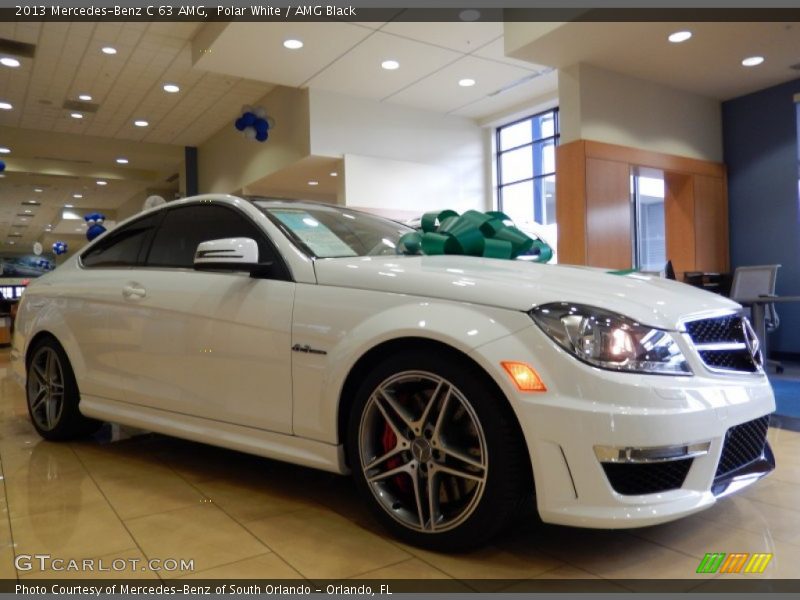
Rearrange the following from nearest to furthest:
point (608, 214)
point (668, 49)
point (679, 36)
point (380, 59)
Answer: point (679, 36) < point (668, 49) < point (608, 214) < point (380, 59)

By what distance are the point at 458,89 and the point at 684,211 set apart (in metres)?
3.76

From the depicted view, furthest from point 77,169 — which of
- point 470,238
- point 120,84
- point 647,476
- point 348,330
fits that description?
point 647,476

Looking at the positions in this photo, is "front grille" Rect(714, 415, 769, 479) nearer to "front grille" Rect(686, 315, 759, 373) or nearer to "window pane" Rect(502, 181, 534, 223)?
"front grille" Rect(686, 315, 759, 373)

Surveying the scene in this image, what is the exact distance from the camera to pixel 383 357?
79.1 inches

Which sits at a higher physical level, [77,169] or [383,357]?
[77,169]

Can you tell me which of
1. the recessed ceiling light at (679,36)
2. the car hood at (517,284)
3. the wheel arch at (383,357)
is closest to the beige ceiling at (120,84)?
the recessed ceiling light at (679,36)

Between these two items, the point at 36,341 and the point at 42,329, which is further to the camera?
the point at 36,341

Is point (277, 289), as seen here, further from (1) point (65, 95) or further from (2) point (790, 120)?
(1) point (65, 95)

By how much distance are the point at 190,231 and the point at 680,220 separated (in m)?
7.63

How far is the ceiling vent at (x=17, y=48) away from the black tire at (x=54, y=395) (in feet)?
22.5

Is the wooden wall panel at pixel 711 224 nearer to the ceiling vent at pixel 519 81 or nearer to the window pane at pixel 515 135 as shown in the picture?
the ceiling vent at pixel 519 81

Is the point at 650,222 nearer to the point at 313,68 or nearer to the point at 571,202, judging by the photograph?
the point at 571,202

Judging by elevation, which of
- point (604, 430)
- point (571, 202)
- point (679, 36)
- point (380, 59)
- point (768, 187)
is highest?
point (380, 59)

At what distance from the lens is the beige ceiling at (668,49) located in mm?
6195
